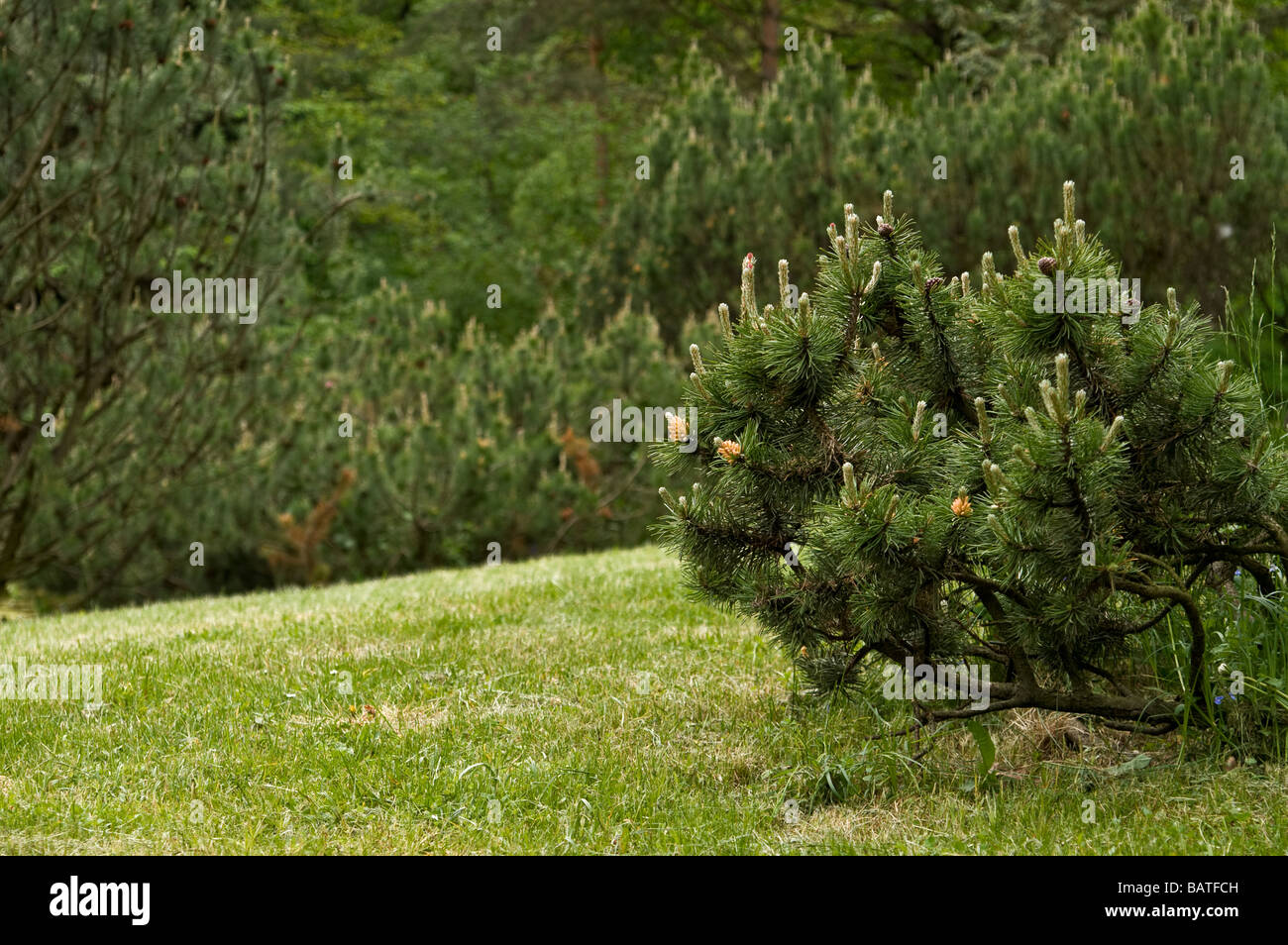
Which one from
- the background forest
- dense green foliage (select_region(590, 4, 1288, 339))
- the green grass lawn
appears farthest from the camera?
dense green foliage (select_region(590, 4, 1288, 339))

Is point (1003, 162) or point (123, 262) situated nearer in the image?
point (123, 262)

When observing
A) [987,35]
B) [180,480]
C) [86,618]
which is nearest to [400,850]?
[86,618]

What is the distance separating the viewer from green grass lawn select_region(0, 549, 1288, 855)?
154 inches

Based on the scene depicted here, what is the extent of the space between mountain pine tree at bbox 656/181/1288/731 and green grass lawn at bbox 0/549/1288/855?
0.31 m

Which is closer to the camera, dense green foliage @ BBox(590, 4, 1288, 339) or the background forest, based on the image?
the background forest

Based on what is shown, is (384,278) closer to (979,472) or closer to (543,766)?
(543,766)

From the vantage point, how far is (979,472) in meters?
3.91

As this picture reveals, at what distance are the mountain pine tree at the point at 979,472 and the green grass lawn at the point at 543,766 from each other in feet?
1.01

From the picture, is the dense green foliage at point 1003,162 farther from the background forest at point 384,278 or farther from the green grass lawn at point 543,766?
the green grass lawn at point 543,766

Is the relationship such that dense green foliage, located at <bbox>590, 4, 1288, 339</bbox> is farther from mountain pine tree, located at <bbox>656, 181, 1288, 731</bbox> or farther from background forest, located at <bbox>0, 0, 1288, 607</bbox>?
mountain pine tree, located at <bbox>656, 181, 1288, 731</bbox>

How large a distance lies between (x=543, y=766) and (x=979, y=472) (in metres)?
1.80

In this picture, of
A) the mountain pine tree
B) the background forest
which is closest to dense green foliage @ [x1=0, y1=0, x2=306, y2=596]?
the background forest

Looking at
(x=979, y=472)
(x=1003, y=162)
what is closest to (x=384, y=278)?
(x=1003, y=162)

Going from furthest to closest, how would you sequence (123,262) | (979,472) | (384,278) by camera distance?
1. (384,278)
2. (123,262)
3. (979,472)
